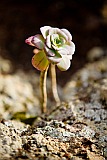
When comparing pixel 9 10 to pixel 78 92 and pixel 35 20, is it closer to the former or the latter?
pixel 35 20

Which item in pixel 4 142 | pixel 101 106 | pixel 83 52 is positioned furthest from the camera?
pixel 83 52

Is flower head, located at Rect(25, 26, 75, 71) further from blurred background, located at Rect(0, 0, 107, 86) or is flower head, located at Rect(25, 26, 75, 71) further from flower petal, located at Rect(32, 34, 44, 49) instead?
blurred background, located at Rect(0, 0, 107, 86)

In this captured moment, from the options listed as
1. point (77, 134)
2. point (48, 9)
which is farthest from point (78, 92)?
point (48, 9)

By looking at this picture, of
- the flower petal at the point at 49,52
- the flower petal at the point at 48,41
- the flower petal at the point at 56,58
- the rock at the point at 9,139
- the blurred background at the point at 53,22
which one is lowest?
the rock at the point at 9,139

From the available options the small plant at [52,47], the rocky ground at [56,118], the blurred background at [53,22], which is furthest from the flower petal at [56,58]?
the blurred background at [53,22]

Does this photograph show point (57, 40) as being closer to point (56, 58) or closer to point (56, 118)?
point (56, 58)

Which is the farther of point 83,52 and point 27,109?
point 83,52

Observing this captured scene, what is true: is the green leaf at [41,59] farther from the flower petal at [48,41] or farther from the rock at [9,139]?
the rock at [9,139]

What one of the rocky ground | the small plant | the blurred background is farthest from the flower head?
the blurred background
